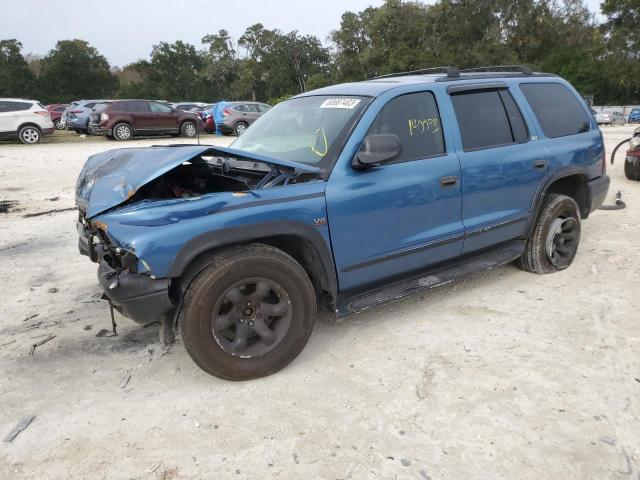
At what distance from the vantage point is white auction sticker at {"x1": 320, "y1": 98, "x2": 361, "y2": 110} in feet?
11.3

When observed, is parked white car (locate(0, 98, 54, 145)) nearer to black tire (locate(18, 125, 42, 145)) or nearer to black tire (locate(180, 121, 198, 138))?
black tire (locate(18, 125, 42, 145))

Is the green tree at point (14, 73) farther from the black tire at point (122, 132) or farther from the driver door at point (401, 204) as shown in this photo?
the driver door at point (401, 204)

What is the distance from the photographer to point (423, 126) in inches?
141

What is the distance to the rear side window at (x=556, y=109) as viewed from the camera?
14.3ft

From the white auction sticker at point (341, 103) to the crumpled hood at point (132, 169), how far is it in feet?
1.97

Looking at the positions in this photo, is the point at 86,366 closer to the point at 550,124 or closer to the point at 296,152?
the point at 296,152

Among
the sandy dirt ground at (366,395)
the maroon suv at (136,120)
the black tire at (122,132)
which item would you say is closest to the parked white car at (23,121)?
the maroon suv at (136,120)

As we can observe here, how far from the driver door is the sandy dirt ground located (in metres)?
0.53

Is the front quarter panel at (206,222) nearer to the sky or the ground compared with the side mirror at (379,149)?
nearer to the ground

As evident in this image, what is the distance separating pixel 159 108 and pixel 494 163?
18.2 metres

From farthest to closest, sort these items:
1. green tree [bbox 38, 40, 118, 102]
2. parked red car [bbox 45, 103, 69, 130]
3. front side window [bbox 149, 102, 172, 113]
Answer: green tree [bbox 38, 40, 118, 102] → parked red car [bbox 45, 103, 69, 130] → front side window [bbox 149, 102, 172, 113]

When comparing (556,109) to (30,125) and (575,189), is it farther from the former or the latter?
(30,125)

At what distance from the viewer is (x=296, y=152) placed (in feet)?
11.3

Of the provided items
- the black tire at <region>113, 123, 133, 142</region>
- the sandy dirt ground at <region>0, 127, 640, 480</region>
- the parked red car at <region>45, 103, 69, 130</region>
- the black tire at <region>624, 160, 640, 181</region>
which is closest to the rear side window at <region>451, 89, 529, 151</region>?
the sandy dirt ground at <region>0, 127, 640, 480</region>
